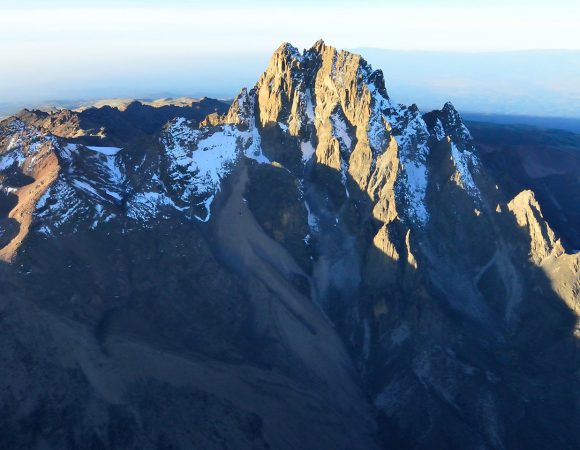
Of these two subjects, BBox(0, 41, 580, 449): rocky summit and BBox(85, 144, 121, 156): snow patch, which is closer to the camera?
BBox(0, 41, 580, 449): rocky summit

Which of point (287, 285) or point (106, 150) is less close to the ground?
point (106, 150)

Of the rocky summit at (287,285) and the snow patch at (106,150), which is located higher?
the snow patch at (106,150)

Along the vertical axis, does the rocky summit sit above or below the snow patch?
below

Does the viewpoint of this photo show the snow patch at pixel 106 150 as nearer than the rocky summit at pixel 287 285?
No

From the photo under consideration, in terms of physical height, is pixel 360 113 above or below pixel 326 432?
above

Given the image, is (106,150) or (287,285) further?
(106,150)

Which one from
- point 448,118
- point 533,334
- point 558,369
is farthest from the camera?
point 448,118

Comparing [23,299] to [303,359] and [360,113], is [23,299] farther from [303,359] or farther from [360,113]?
[360,113]

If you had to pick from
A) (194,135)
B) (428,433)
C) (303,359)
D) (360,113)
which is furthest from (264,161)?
(428,433)
